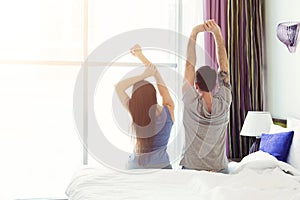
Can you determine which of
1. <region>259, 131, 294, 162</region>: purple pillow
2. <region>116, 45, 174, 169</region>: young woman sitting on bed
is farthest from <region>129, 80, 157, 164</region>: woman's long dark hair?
<region>259, 131, 294, 162</region>: purple pillow

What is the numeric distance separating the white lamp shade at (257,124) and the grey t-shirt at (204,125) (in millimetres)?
1323

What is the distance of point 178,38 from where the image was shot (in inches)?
172

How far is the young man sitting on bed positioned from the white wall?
1.55 m

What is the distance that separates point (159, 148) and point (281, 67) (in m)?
2.14

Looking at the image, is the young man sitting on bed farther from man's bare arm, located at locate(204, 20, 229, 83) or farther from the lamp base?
the lamp base

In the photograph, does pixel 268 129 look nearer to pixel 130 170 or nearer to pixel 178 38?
pixel 178 38

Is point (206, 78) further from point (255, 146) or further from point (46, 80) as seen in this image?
point (46, 80)

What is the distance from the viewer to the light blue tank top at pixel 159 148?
2.38 meters

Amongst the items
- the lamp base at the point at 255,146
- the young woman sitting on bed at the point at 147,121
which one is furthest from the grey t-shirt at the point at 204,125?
the lamp base at the point at 255,146

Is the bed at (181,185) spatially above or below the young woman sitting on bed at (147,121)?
below

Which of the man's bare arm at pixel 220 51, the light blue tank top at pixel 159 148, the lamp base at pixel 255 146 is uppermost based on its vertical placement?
the man's bare arm at pixel 220 51

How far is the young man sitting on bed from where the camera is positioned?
2451 millimetres

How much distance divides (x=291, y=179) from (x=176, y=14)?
2.51 m

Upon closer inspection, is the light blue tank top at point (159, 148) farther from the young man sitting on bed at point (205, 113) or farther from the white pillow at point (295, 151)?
the white pillow at point (295, 151)
